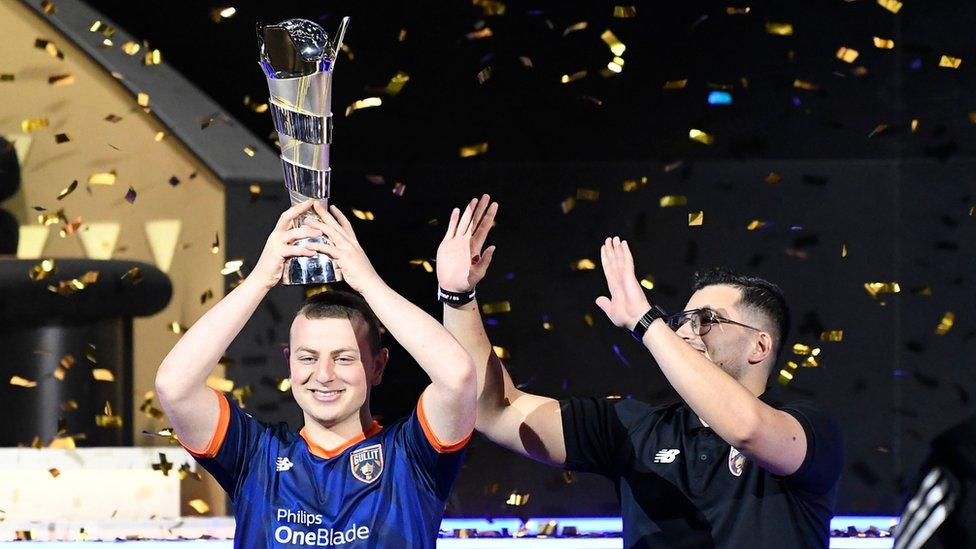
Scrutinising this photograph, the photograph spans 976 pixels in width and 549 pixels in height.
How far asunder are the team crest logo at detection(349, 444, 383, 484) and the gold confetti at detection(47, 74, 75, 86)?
2340 mm

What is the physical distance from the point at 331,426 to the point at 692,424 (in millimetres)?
792

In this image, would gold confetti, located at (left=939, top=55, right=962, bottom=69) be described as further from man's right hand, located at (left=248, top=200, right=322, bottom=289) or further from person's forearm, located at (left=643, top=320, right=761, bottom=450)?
man's right hand, located at (left=248, top=200, right=322, bottom=289)

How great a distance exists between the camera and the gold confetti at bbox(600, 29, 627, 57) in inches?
163

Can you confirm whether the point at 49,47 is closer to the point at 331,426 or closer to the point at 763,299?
the point at 331,426

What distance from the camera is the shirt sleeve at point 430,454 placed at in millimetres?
2447

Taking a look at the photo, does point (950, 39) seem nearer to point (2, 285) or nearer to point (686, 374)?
point (686, 374)

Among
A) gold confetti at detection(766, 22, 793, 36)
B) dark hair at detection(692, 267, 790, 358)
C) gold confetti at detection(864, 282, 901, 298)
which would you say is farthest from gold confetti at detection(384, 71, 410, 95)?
dark hair at detection(692, 267, 790, 358)

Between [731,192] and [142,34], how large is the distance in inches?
78.7

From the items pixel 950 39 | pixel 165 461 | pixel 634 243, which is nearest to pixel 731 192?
pixel 634 243

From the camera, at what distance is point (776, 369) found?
417 cm

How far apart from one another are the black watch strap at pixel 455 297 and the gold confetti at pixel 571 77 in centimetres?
155

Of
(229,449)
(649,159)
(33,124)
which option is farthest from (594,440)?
(33,124)

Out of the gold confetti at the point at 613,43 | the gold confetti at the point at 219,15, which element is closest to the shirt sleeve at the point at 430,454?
the gold confetti at the point at 613,43

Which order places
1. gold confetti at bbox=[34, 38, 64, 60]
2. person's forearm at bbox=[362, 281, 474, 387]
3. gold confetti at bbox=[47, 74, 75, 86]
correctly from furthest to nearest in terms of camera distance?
gold confetti at bbox=[47, 74, 75, 86], gold confetti at bbox=[34, 38, 64, 60], person's forearm at bbox=[362, 281, 474, 387]
